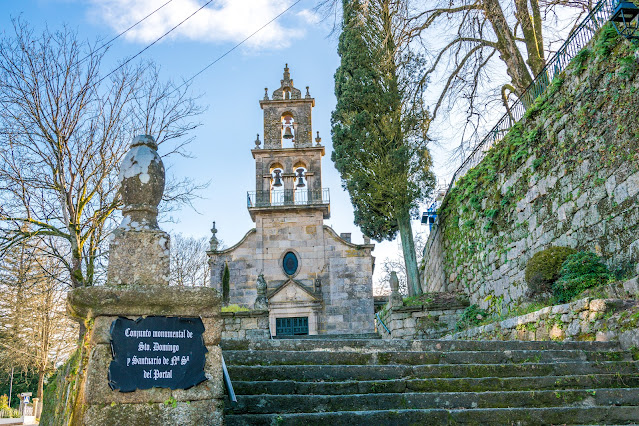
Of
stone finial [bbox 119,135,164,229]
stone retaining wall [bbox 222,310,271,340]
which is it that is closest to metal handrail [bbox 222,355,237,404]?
stone finial [bbox 119,135,164,229]

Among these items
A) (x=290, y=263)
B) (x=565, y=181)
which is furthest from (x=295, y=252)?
(x=565, y=181)

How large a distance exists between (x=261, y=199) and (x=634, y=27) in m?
16.2

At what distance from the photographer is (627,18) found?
8312 mm

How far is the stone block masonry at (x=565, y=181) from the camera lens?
8.28 metres

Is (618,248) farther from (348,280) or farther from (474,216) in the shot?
(348,280)

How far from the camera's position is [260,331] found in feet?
45.6

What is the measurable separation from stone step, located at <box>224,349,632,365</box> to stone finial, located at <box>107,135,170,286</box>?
182cm

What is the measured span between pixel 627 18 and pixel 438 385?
656 centimetres

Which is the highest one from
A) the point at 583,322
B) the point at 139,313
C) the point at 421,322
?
the point at 421,322

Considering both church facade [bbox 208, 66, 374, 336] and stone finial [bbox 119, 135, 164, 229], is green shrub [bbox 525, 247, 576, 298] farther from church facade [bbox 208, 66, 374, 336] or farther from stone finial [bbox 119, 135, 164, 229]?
church facade [bbox 208, 66, 374, 336]

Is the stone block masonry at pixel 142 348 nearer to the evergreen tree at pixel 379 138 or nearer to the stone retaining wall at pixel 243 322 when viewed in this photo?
the stone retaining wall at pixel 243 322

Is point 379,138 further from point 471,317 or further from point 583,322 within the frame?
point 583,322

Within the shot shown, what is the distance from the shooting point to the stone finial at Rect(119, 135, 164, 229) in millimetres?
4371

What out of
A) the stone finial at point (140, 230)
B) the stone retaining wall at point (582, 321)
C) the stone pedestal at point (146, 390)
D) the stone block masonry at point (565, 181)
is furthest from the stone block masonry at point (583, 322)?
the stone finial at point (140, 230)
